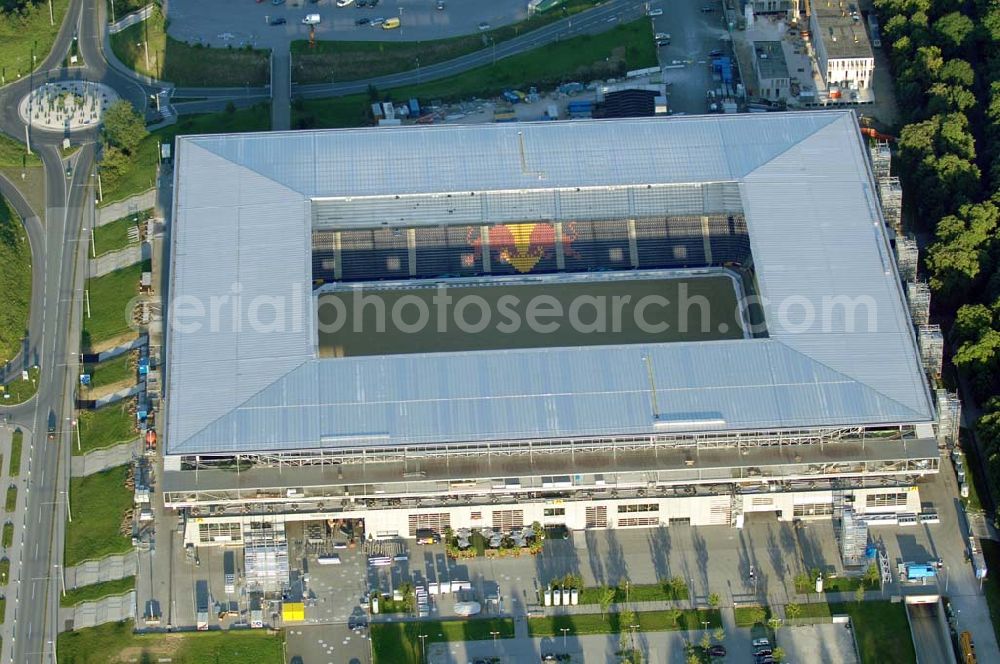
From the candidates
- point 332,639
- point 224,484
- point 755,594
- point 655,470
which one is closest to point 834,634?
point 755,594

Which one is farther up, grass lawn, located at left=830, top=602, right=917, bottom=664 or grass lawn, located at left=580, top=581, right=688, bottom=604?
grass lawn, located at left=580, top=581, right=688, bottom=604

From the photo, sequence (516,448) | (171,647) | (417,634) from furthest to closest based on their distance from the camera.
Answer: (516,448) < (417,634) < (171,647)

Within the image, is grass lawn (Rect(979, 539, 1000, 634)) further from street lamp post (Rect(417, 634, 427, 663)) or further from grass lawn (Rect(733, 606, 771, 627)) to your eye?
street lamp post (Rect(417, 634, 427, 663))

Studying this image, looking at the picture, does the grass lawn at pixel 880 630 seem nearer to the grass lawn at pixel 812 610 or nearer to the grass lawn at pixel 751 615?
the grass lawn at pixel 812 610

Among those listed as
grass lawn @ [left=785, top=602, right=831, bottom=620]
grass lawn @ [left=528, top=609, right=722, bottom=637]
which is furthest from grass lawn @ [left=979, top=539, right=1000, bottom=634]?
grass lawn @ [left=528, top=609, right=722, bottom=637]

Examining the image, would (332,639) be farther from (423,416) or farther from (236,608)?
(423,416)

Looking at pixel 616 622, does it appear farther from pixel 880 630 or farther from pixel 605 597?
pixel 880 630

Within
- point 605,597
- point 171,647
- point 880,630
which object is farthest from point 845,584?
point 171,647
